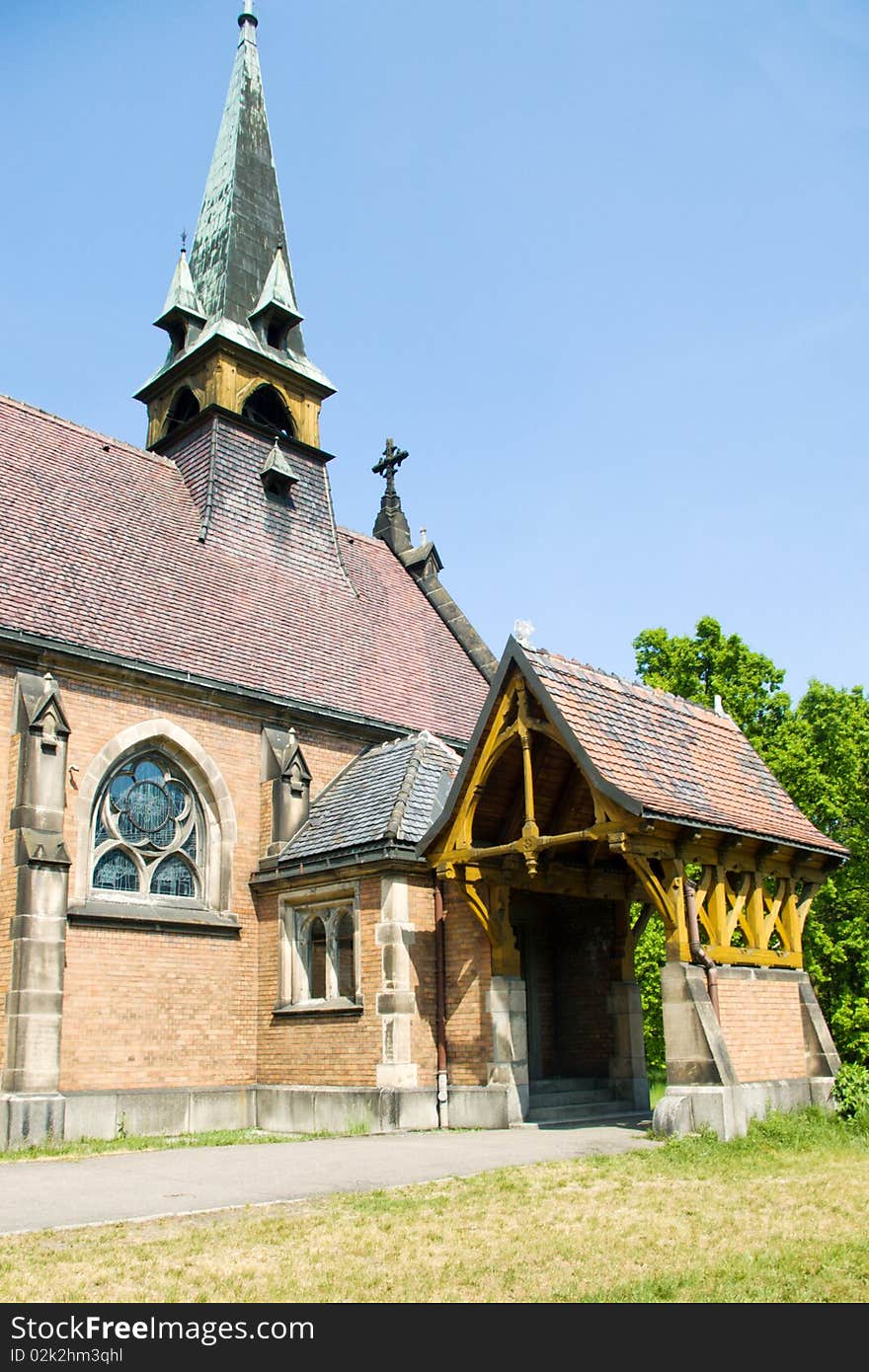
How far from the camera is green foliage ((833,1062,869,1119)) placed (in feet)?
42.4

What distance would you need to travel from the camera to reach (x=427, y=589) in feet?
90.2

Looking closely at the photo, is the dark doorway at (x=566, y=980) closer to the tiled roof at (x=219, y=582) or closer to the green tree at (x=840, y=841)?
the tiled roof at (x=219, y=582)

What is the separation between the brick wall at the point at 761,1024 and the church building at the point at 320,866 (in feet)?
0.16

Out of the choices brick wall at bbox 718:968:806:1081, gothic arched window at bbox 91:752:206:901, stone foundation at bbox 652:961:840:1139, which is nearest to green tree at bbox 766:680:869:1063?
stone foundation at bbox 652:961:840:1139

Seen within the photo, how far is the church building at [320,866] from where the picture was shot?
1389 cm

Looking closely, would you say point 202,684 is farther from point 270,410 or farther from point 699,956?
point 270,410

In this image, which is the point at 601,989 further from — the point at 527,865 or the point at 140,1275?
the point at 140,1275

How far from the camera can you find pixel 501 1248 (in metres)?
6.58

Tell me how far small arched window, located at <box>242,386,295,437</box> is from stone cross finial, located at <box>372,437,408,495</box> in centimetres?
395

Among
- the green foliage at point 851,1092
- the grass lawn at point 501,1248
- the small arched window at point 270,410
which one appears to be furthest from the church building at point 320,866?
the grass lawn at point 501,1248

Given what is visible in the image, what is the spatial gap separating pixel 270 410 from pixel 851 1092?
1903 centimetres

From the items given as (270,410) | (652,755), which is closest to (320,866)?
(652,755)
